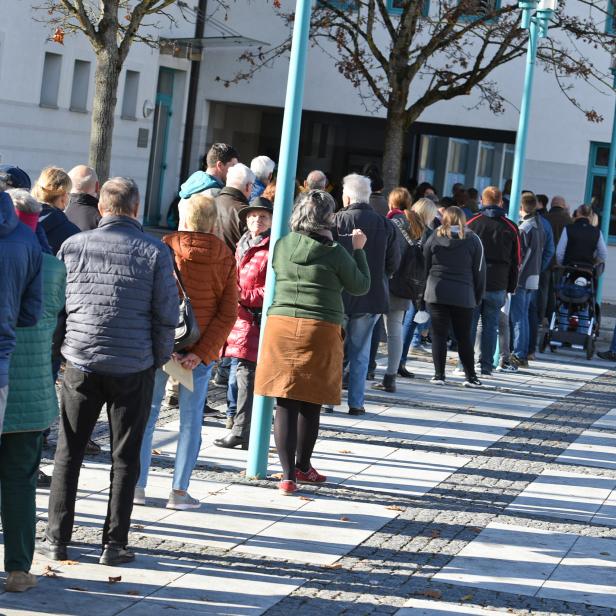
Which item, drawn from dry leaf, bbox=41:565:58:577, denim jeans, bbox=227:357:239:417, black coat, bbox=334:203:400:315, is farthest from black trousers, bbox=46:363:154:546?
black coat, bbox=334:203:400:315

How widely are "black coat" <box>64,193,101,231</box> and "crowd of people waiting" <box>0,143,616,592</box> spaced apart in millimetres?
12

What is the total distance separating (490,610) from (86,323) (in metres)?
2.48

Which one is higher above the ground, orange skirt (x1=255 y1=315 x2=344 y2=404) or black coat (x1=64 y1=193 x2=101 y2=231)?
black coat (x1=64 y1=193 x2=101 y2=231)

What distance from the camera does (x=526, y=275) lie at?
54.9ft

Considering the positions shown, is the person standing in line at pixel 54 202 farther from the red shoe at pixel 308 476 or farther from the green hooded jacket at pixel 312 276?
the red shoe at pixel 308 476

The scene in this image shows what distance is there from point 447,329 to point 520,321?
123 inches

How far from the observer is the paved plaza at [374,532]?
660 centimetres

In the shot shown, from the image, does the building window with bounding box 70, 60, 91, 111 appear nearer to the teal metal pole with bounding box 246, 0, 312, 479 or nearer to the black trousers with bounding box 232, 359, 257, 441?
the black trousers with bounding box 232, 359, 257, 441

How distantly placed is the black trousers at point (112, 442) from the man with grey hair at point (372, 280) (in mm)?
5023

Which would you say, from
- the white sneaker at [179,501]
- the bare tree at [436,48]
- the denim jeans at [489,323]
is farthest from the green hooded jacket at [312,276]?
the bare tree at [436,48]

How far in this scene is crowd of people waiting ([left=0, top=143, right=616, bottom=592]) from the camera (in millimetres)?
6230

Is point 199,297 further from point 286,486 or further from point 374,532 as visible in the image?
point 374,532

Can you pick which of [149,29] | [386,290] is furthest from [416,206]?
[149,29]

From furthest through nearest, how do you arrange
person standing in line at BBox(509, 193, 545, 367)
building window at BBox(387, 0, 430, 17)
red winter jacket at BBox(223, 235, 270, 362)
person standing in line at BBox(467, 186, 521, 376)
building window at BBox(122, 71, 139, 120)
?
1. building window at BBox(122, 71, 139, 120)
2. building window at BBox(387, 0, 430, 17)
3. person standing in line at BBox(509, 193, 545, 367)
4. person standing in line at BBox(467, 186, 521, 376)
5. red winter jacket at BBox(223, 235, 270, 362)
